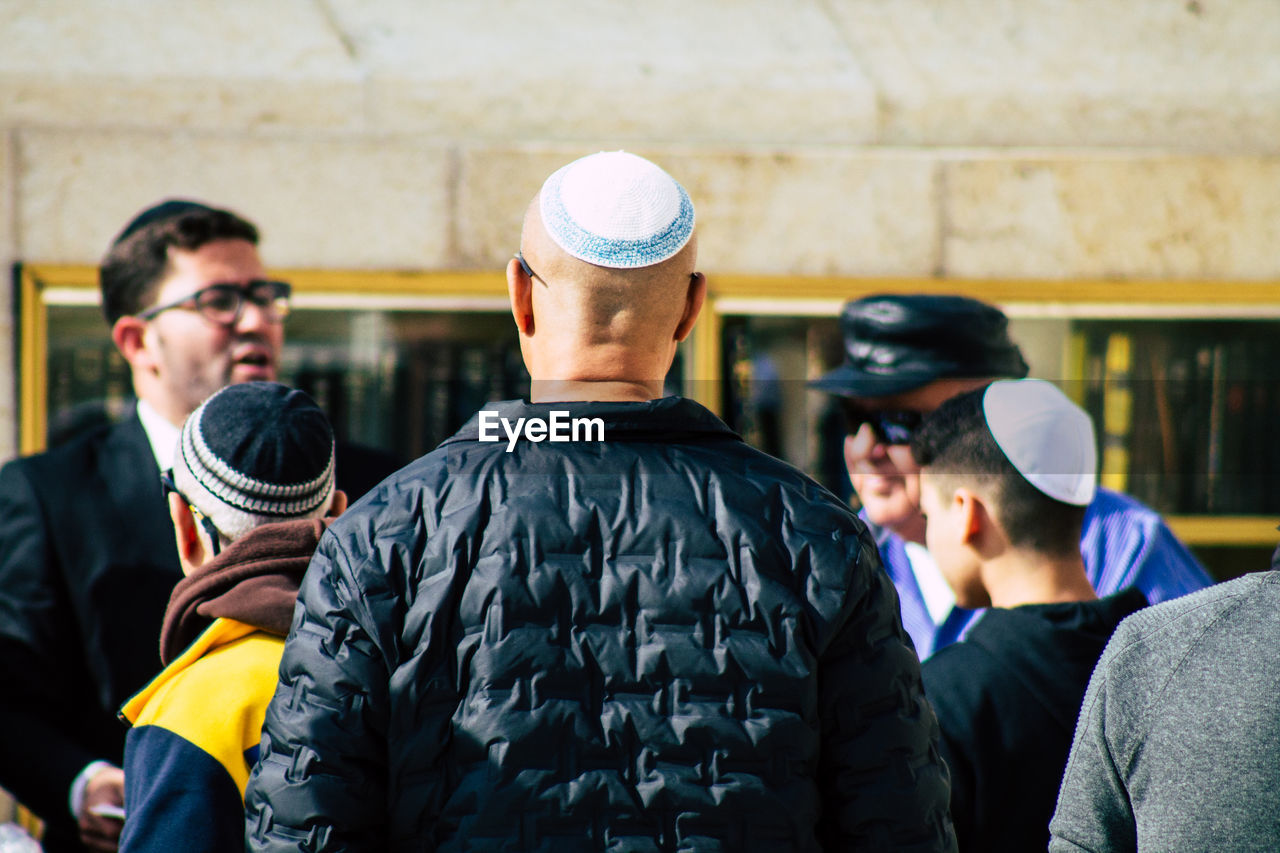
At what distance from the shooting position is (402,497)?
155 cm

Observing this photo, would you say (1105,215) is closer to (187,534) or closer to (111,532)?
(111,532)

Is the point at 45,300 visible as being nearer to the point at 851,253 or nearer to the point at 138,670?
the point at 138,670

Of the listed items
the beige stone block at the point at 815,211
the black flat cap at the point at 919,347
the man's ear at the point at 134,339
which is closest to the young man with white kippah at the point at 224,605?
the man's ear at the point at 134,339

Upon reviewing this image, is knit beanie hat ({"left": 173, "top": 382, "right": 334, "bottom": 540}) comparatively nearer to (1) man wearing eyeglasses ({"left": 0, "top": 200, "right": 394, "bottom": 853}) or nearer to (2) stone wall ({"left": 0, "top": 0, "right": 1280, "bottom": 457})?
(1) man wearing eyeglasses ({"left": 0, "top": 200, "right": 394, "bottom": 853})

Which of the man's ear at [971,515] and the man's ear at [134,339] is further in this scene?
the man's ear at [134,339]

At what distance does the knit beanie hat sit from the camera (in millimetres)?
2029

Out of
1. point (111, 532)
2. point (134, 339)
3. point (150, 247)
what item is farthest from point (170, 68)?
point (111, 532)

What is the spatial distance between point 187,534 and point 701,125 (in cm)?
317

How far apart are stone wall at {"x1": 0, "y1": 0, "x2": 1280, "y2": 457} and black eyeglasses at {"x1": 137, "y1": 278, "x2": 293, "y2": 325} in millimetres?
1080

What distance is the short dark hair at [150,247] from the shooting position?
11.5 feet

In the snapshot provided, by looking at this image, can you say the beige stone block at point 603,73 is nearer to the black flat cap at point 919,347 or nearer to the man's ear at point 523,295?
the black flat cap at point 919,347

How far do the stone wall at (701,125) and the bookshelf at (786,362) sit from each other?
0.30 ft

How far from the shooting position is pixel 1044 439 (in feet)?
8.45

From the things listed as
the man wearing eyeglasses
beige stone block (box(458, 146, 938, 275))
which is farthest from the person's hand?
beige stone block (box(458, 146, 938, 275))
